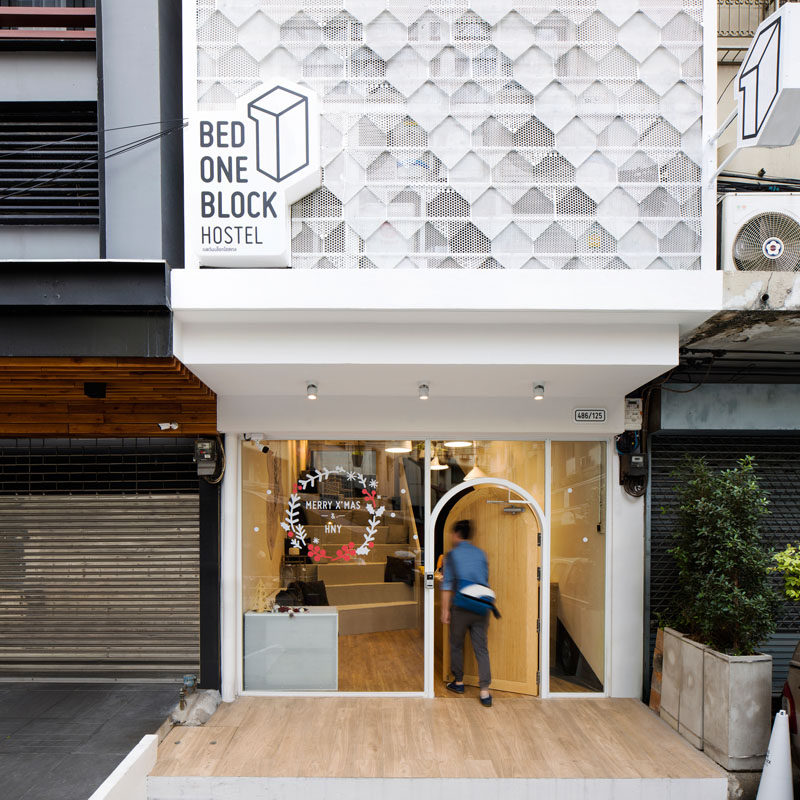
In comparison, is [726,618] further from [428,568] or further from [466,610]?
[428,568]

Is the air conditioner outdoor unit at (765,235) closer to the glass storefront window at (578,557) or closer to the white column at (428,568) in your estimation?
the glass storefront window at (578,557)

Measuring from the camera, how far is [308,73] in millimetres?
4438

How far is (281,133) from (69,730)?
511 centimetres

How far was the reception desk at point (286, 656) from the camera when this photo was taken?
5.97m

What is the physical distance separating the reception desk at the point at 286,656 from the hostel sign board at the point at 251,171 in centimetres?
364

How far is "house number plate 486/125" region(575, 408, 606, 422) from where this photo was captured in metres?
5.85

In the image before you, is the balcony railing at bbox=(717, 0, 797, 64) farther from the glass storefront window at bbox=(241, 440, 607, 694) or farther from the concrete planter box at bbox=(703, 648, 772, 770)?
the concrete planter box at bbox=(703, 648, 772, 770)

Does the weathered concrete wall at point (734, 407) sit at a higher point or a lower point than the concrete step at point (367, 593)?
higher

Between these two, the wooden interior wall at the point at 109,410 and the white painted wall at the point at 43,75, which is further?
the wooden interior wall at the point at 109,410

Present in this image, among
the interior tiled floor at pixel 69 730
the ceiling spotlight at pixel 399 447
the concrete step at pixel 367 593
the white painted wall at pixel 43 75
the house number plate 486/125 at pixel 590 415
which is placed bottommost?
the interior tiled floor at pixel 69 730

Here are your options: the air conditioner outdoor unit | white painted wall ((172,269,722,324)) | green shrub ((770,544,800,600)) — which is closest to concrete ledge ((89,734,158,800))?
white painted wall ((172,269,722,324))

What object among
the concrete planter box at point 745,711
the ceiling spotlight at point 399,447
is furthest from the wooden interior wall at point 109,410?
the concrete planter box at point 745,711

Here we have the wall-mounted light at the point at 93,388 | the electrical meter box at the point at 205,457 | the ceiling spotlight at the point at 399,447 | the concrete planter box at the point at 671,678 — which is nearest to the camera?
the wall-mounted light at the point at 93,388

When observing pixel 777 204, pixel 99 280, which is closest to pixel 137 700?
pixel 99 280
